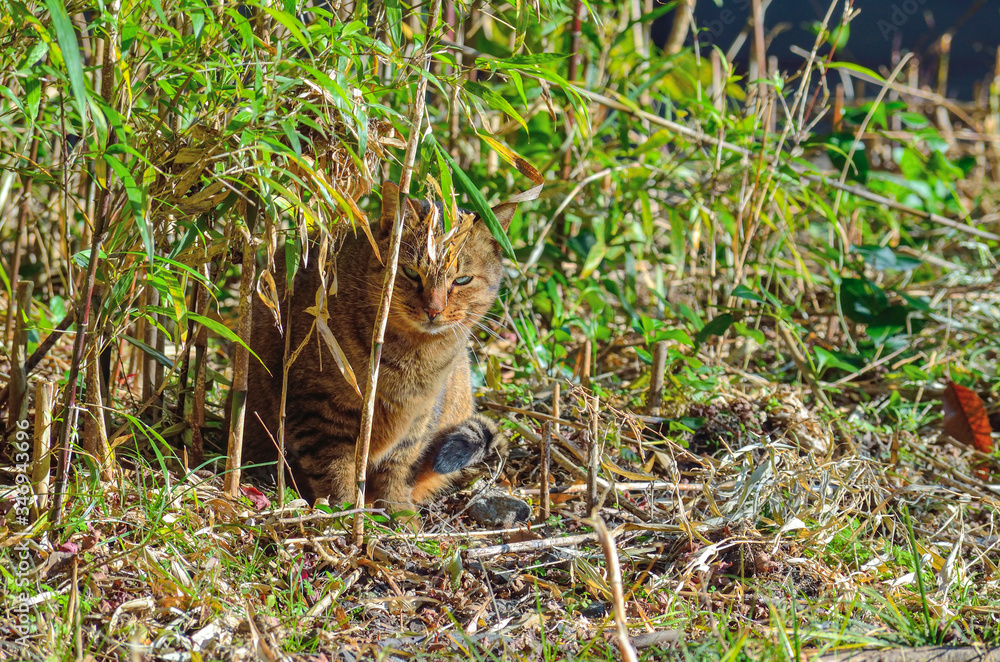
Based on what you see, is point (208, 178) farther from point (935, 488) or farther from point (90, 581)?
point (935, 488)

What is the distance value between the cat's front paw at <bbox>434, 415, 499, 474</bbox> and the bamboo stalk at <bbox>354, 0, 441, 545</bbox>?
1.56ft

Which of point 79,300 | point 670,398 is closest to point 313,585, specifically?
point 79,300

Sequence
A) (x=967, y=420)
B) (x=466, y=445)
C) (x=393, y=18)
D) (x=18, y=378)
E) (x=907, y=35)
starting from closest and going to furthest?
(x=393, y=18), (x=18, y=378), (x=466, y=445), (x=967, y=420), (x=907, y=35)

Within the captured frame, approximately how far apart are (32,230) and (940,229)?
422cm

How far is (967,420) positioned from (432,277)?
2124 millimetres

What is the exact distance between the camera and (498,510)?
2412 mm

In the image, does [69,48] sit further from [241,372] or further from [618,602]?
[618,602]

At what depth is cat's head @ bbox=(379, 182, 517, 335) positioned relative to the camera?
7.50ft

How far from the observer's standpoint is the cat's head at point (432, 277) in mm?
2287

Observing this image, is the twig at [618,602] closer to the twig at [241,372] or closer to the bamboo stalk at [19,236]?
the twig at [241,372]

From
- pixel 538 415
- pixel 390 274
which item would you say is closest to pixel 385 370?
pixel 538 415

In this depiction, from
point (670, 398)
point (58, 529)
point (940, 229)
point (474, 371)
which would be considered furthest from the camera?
point (940, 229)

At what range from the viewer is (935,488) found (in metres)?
2.49

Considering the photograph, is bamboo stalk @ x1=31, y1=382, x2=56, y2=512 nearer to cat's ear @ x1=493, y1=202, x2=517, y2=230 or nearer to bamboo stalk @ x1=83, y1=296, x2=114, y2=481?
bamboo stalk @ x1=83, y1=296, x2=114, y2=481
